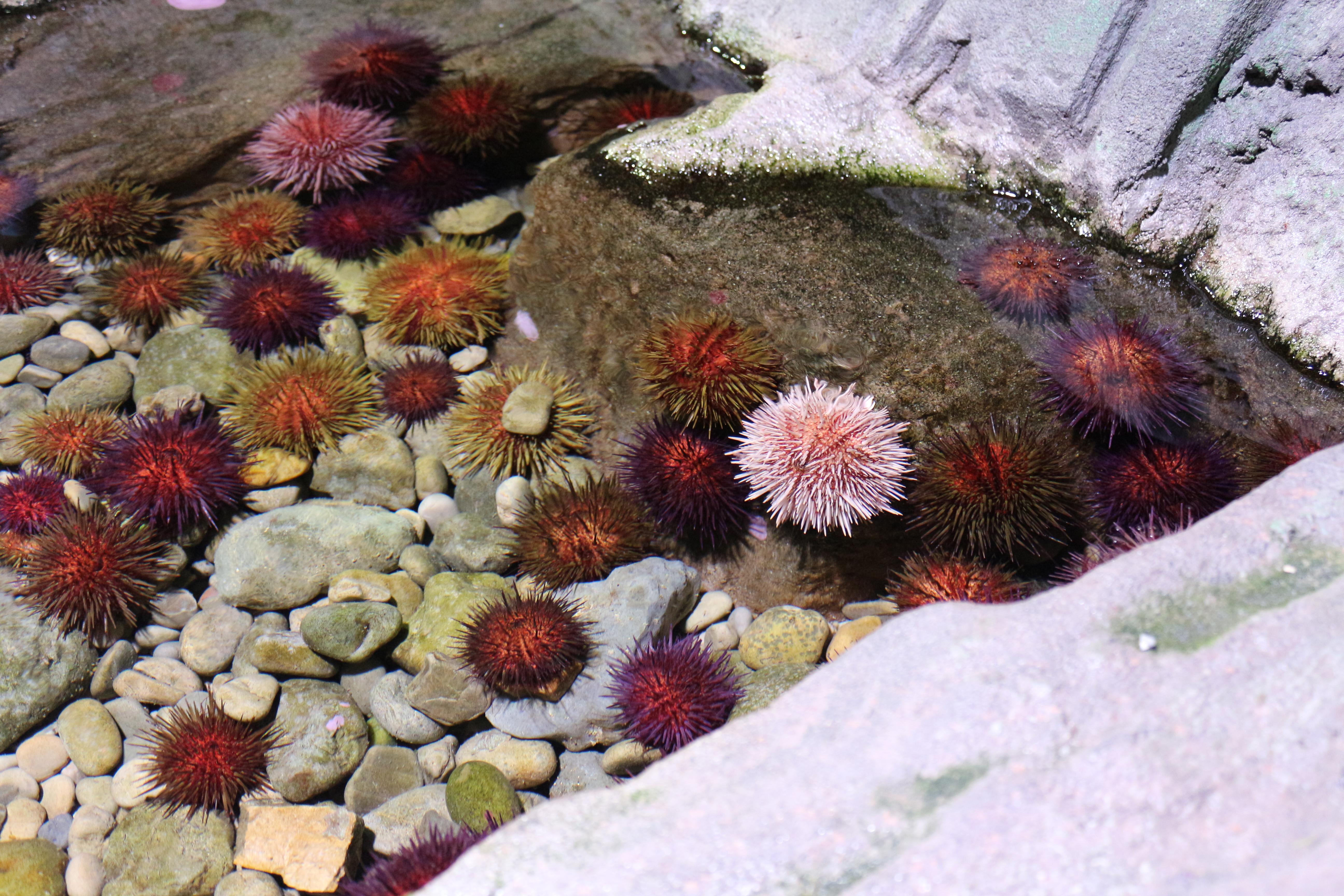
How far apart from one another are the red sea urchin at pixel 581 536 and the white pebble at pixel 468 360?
1019 millimetres

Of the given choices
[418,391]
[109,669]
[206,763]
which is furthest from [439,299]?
[206,763]

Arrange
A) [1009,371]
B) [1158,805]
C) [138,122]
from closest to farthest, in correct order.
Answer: [1158,805] < [1009,371] < [138,122]

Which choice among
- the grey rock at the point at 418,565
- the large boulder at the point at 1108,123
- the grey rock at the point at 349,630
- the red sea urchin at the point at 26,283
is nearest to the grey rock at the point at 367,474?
the grey rock at the point at 418,565

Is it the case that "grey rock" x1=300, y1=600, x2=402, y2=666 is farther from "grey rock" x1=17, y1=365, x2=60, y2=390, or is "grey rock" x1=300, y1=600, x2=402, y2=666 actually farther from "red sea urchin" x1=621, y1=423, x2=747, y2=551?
"grey rock" x1=17, y1=365, x2=60, y2=390

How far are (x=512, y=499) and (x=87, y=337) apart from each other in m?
2.44

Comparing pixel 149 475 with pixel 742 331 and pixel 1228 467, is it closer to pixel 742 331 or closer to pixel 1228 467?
pixel 742 331

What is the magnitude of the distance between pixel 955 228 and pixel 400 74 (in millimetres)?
3186

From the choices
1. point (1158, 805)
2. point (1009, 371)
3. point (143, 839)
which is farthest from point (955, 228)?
point (143, 839)

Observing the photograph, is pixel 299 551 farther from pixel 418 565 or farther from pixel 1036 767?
pixel 1036 767

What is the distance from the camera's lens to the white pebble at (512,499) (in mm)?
4090

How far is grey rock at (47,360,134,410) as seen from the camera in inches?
174

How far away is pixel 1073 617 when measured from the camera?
7.52 ft

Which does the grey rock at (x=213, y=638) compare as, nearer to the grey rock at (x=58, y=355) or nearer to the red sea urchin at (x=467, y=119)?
the grey rock at (x=58, y=355)

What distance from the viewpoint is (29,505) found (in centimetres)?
392
